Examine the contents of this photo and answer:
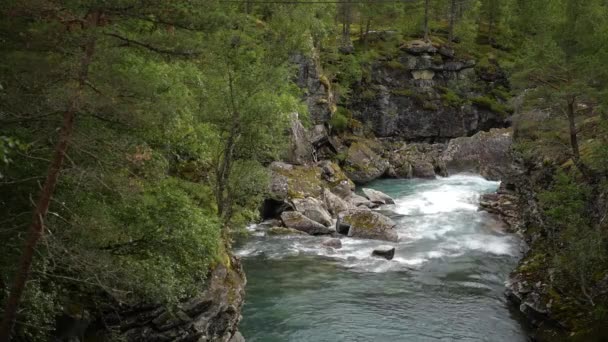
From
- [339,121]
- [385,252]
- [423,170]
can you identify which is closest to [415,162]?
[423,170]

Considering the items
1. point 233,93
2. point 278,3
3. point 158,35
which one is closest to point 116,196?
point 158,35

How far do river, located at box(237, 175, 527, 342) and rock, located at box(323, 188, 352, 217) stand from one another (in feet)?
13.9

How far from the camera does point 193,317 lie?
1614 centimetres

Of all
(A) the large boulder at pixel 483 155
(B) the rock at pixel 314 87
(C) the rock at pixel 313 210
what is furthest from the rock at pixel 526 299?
(A) the large boulder at pixel 483 155

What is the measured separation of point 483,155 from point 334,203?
24539 millimetres

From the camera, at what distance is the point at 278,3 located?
1625 inches

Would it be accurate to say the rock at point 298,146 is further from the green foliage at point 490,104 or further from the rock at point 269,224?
the green foliage at point 490,104

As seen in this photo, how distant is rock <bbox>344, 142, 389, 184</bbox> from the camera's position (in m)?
52.4

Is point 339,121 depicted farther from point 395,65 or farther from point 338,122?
point 395,65

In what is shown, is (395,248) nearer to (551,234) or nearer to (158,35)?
(551,234)

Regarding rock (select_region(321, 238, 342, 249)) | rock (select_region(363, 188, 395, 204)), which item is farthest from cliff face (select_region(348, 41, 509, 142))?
rock (select_region(321, 238, 342, 249))

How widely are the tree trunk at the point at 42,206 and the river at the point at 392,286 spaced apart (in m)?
11.2

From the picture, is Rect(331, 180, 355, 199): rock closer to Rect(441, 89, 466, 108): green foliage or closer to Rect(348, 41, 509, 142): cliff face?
Rect(348, 41, 509, 142): cliff face

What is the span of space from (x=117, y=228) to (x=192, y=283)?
2.96m
